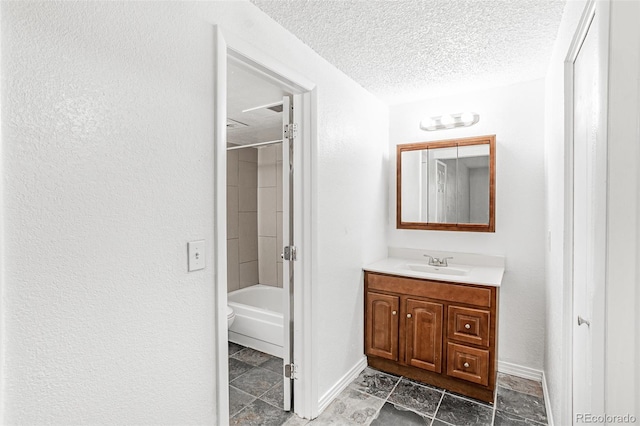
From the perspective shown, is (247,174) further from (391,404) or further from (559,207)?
(559,207)

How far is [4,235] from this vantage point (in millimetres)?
825

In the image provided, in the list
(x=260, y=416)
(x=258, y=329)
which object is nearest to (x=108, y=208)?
(x=260, y=416)

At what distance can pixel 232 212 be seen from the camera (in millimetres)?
4070

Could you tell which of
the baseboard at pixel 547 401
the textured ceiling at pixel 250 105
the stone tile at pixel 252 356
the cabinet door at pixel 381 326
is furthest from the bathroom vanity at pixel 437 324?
the textured ceiling at pixel 250 105

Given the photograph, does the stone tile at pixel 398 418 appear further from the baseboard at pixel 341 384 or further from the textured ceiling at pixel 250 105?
the textured ceiling at pixel 250 105

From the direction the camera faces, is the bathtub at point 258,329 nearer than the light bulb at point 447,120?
No

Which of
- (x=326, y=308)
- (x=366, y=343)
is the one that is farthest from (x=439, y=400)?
(x=326, y=308)

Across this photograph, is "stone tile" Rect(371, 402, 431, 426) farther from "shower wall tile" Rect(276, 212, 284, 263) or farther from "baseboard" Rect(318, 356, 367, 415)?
"shower wall tile" Rect(276, 212, 284, 263)

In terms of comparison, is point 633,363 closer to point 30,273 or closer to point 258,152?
point 30,273

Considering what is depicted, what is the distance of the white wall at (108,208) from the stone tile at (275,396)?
0.96 metres

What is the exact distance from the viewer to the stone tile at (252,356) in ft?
A: 9.34

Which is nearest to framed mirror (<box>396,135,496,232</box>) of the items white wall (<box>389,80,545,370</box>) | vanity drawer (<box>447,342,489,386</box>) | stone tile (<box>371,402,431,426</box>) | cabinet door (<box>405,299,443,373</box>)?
white wall (<box>389,80,545,370</box>)

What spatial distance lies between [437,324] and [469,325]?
0.69 ft

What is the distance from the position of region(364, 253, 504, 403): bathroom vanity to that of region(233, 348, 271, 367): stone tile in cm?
93
